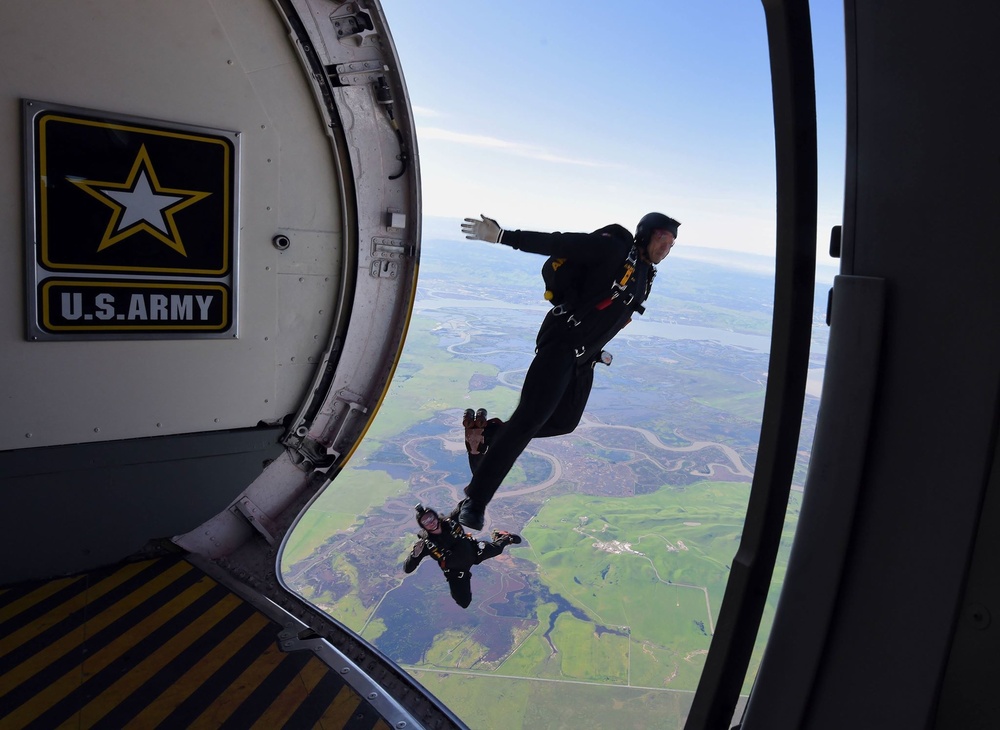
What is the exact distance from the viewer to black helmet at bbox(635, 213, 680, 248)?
321 centimetres

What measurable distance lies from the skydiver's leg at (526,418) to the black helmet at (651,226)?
644 millimetres

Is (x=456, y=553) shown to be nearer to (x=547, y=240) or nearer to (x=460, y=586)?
(x=460, y=586)

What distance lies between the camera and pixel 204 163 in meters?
2.96

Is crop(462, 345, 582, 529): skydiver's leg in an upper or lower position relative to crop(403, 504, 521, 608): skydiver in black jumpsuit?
upper

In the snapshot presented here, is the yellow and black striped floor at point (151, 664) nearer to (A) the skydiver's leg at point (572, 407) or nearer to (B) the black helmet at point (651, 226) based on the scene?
(A) the skydiver's leg at point (572, 407)

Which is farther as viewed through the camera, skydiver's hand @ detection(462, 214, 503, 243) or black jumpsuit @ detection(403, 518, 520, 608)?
black jumpsuit @ detection(403, 518, 520, 608)

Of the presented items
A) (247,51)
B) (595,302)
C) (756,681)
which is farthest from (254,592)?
(756,681)

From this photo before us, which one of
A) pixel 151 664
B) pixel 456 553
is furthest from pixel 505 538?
pixel 151 664

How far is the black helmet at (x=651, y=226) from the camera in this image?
3.21 meters

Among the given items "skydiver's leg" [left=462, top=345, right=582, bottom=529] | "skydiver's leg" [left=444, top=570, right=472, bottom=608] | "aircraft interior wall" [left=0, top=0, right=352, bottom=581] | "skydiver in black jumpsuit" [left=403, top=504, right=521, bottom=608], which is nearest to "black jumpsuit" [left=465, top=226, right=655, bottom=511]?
"skydiver's leg" [left=462, top=345, right=582, bottom=529]

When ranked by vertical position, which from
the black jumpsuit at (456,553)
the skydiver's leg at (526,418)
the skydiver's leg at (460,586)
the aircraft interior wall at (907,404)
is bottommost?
the skydiver's leg at (460,586)

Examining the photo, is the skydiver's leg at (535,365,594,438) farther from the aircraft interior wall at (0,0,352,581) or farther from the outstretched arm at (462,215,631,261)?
the aircraft interior wall at (0,0,352,581)

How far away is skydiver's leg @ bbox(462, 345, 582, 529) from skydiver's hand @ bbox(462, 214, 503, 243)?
2.02ft

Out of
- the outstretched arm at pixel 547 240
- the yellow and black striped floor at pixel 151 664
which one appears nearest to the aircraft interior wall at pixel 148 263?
the yellow and black striped floor at pixel 151 664
